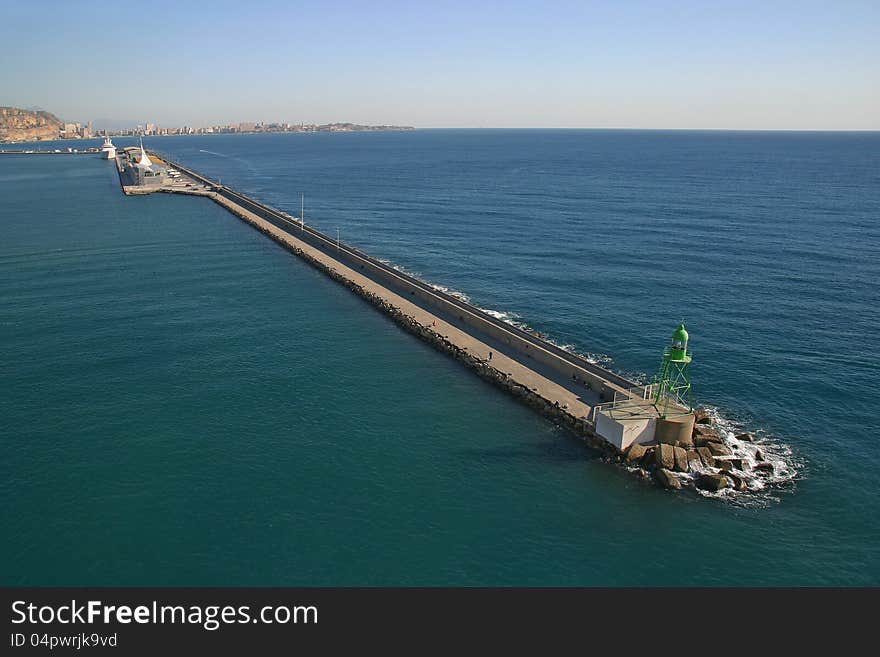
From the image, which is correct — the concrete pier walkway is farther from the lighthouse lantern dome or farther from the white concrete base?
the lighthouse lantern dome

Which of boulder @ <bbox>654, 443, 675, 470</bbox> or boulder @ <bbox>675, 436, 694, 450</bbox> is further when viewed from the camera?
boulder @ <bbox>675, 436, 694, 450</bbox>

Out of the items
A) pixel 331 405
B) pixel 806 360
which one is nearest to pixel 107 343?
pixel 331 405

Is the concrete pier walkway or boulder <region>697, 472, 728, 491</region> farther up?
the concrete pier walkway

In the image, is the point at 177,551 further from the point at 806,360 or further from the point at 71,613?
the point at 806,360

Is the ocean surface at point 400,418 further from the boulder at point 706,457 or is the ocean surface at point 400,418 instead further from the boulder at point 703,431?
the boulder at point 703,431

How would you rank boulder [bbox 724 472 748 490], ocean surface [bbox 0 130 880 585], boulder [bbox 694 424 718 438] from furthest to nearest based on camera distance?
boulder [bbox 694 424 718 438] < boulder [bbox 724 472 748 490] < ocean surface [bbox 0 130 880 585]

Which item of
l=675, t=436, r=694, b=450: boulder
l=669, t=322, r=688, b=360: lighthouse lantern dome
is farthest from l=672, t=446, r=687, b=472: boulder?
l=669, t=322, r=688, b=360: lighthouse lantern dome

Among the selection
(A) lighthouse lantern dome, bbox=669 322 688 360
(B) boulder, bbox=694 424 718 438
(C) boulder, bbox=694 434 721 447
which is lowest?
(C) boulder, bbox=694 434 721 447
